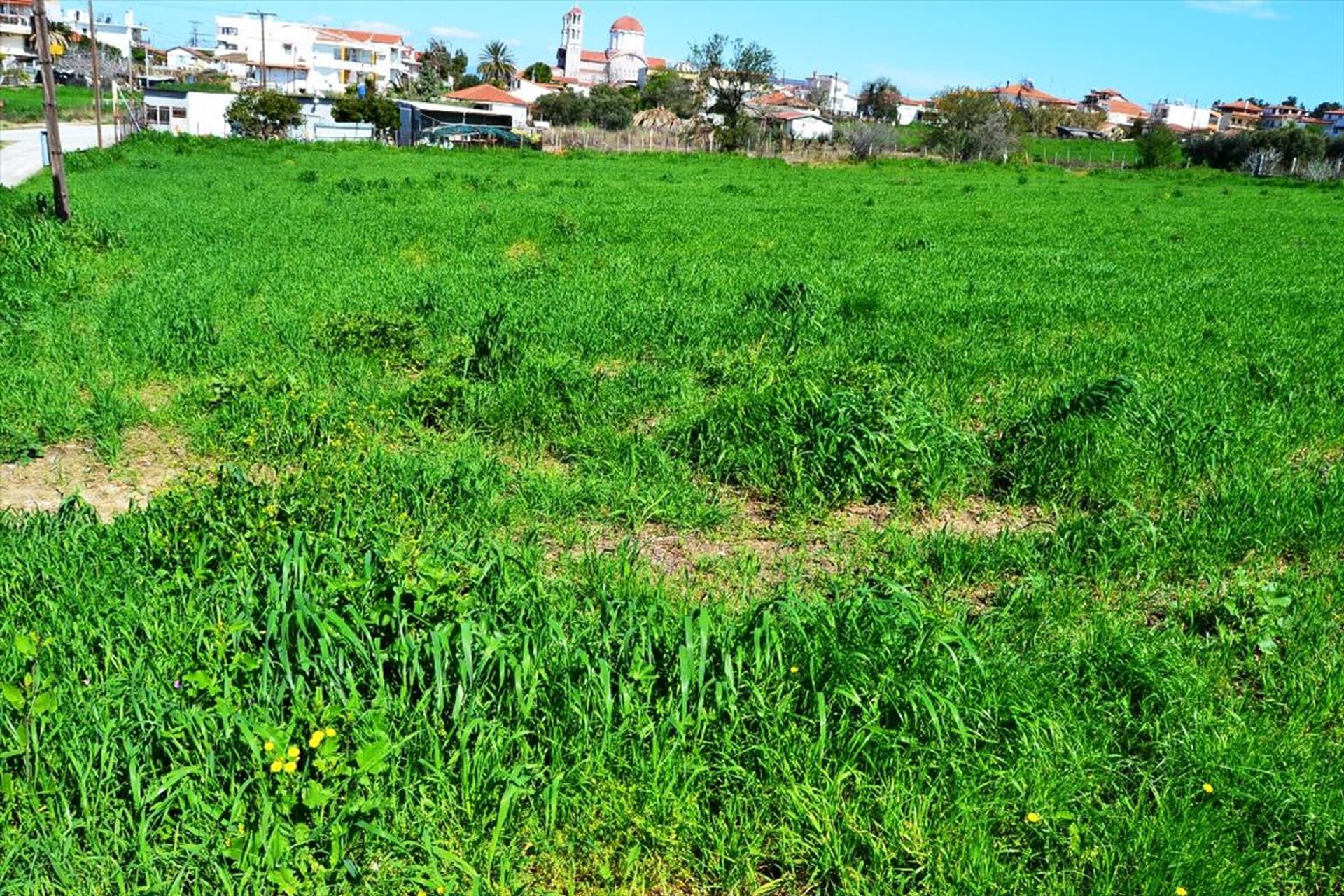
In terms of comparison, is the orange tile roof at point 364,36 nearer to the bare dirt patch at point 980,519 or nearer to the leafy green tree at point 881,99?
the leafy green tree at point 881,99

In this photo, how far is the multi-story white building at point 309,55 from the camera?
115062 mm

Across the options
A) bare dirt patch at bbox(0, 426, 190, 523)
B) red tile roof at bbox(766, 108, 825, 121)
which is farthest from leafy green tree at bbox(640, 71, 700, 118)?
bare dirt patch at bbox(0, 426, 190, 523)

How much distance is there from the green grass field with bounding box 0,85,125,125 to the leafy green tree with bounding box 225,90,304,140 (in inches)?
346

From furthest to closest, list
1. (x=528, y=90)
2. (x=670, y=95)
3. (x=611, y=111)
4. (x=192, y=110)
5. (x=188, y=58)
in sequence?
1. (x=188, y=58)
2. (x=528, y=90)
3. (x=670, y=95)
4. (x=611, y=111)
5. (x=192, y=110)

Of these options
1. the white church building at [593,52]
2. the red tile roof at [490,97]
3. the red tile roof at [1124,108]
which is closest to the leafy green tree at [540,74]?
the white church building at [593,52]

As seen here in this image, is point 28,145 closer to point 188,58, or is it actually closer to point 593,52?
point 188,58

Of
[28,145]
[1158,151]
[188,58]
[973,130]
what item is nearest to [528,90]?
[188,58]

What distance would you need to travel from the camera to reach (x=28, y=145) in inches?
1628

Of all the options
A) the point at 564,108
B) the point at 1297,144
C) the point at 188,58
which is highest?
the point at 188,58

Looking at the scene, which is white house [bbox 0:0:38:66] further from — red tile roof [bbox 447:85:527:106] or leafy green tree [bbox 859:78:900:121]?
leafy green tree [bbox 859:78:900:121]

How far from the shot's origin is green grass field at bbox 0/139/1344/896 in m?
3.20

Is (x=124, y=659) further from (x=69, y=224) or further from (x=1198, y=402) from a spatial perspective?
(x=69, y=224)

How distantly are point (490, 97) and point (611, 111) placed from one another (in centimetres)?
1688

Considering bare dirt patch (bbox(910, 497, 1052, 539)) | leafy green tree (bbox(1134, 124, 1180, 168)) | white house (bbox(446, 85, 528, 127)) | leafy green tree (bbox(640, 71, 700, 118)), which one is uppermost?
leafy green tree (bbox(640, 71, 700, 118))
